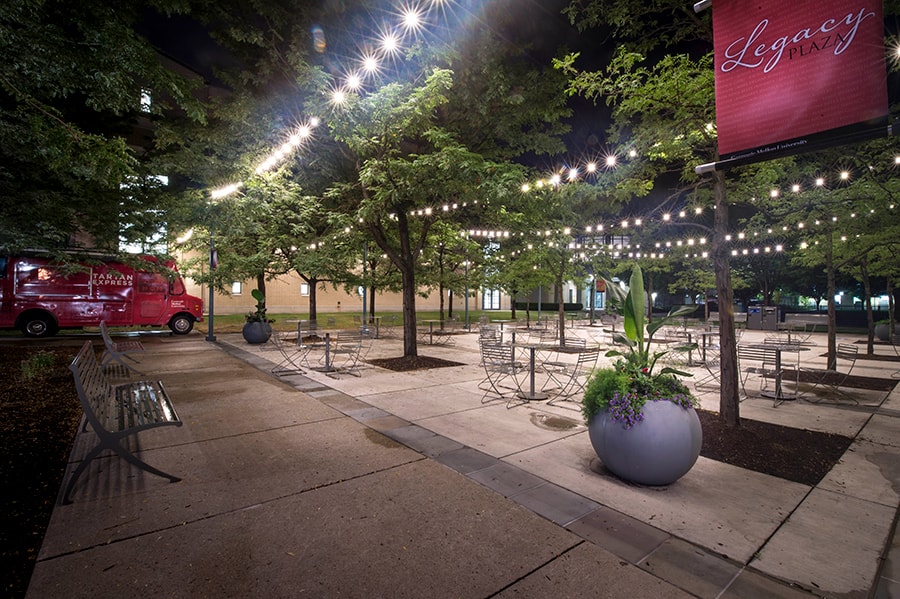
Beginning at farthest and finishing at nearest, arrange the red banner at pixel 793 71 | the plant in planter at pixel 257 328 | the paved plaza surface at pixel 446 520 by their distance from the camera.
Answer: the plant in planter at pixel 257 328 < the red banner at pixel 793 71 < the paved plaza surface at pixel 446 520

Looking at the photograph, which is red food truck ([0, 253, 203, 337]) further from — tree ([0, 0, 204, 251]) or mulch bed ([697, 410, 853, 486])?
mulch bed ([697, 410, 853, 486])

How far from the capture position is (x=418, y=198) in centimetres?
1043

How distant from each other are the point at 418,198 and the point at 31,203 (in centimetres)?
697

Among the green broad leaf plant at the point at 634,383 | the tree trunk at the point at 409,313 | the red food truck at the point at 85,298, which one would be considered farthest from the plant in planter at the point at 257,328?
the green broad leaf plant at the point at 634,383

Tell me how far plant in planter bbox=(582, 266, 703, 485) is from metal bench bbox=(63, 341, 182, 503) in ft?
13.7

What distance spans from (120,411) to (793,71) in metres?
6.98

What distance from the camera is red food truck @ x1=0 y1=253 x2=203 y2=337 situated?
1590 cm

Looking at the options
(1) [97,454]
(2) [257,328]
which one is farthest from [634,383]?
(2) [257,328]

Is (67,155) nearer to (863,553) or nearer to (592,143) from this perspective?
(863,553)

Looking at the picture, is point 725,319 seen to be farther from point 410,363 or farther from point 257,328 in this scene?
point 257,328

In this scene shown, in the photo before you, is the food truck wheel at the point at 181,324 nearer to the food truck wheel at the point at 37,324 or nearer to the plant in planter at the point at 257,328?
the food truck wheel at the point at 37,324

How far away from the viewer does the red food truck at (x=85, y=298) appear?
15898mm

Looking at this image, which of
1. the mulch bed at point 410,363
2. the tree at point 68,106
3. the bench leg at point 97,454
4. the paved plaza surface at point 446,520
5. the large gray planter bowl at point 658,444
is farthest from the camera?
the mulch bed at point 410,363

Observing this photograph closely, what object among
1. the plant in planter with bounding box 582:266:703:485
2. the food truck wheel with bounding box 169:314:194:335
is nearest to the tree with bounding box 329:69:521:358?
the plant in planter with bounding box 582:266:703:485
